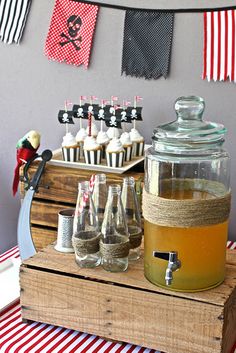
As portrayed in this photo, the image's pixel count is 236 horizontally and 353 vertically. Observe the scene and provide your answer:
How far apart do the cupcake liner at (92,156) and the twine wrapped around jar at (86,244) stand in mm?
488

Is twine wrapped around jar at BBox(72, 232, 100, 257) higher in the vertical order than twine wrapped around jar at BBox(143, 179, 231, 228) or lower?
lower

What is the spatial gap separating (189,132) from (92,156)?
0.61 meters

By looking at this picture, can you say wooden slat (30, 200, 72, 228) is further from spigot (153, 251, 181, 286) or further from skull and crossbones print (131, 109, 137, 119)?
spigot (153, 251, 181, 286)

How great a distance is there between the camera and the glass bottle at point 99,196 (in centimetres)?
136

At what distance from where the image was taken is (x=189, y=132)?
1195 mm

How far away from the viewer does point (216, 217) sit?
1195 mm

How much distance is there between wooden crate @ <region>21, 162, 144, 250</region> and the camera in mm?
1729

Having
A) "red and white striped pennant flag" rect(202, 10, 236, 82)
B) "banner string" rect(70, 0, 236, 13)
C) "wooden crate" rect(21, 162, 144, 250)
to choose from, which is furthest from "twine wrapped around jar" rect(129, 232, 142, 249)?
"banner string" rect(70, 0, 236, 13)

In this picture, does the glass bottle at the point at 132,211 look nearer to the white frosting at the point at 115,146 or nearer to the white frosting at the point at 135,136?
the white frosting at the point at 115,146

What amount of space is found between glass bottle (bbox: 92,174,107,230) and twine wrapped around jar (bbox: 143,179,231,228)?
0.49 feet

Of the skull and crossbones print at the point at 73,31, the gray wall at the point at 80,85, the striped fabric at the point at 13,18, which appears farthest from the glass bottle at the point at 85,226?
the striped fabric at the point at 13,18

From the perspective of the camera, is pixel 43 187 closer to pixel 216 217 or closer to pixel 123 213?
pixel 123 213

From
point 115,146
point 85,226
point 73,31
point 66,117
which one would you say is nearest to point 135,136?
point 115,146

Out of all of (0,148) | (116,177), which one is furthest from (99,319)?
(0,148)
